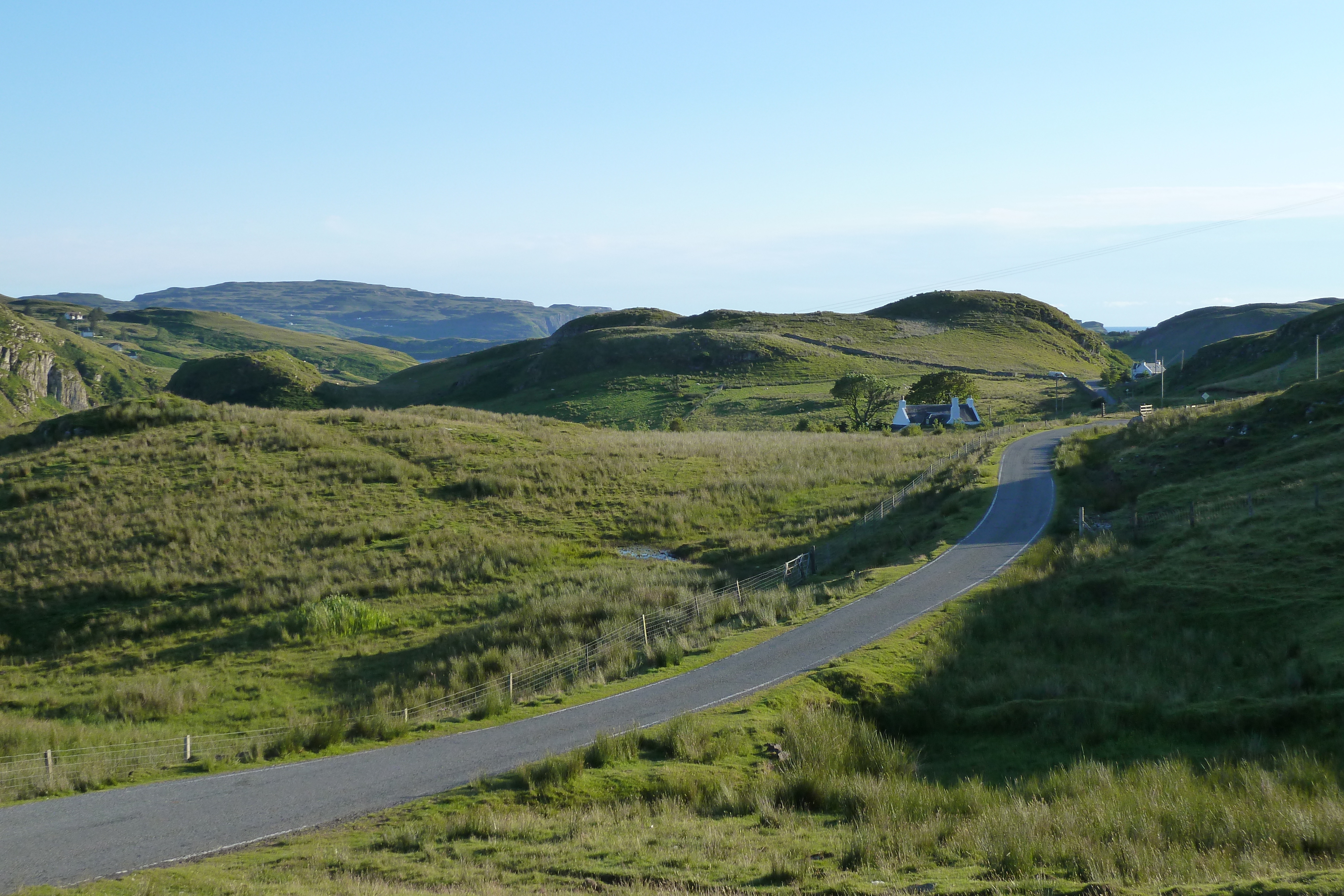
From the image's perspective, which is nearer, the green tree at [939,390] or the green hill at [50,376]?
the green tree at [939,390]

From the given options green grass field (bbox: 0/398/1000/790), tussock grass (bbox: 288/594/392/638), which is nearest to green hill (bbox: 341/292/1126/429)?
green grass field (bbox: 0/398/1000/790)

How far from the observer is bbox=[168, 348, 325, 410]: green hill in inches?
5098

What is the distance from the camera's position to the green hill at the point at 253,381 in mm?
129500

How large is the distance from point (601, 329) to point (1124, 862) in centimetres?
16607

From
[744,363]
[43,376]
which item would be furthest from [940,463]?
[43,376]

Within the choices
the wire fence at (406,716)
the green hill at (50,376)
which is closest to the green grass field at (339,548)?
the wire fence at (406,716)

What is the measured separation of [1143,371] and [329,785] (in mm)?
142249

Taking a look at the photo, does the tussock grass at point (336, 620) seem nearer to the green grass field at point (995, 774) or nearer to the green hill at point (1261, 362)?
the green grass field at point (995, 774)

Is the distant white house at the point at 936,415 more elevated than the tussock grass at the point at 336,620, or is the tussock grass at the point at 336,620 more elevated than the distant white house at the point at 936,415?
the distant white house at the point at 936,415

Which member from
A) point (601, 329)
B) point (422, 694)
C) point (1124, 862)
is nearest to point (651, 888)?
point (1124, 862)

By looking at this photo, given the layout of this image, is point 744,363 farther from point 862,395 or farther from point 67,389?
point 67,389

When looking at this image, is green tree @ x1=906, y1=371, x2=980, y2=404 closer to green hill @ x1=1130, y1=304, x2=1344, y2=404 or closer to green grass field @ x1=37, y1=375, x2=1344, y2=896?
green hill @ x1=1130, y1=304, x2=1344, y2=404

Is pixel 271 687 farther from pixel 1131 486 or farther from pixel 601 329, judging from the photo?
pixel 601 329

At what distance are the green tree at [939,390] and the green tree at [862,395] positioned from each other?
2.82m
